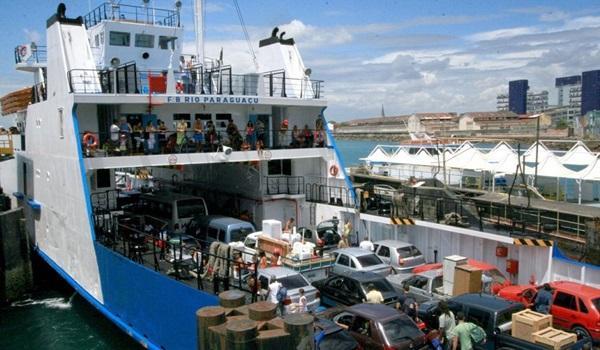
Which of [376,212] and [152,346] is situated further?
[376,212]

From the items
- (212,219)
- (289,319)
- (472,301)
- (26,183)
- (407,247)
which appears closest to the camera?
(289,319)

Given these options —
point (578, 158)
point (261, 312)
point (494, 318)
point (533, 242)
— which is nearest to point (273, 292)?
point (261, 312)

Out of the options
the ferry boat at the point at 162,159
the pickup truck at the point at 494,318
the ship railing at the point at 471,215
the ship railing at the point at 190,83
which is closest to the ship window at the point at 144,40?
the ferry boat at the point at 162,159

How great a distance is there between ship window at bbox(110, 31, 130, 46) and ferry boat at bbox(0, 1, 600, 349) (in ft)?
0.12

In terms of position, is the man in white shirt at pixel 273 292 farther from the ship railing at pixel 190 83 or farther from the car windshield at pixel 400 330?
the ship railing at pixel 190 83

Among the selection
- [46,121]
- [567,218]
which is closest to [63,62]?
[46,121]

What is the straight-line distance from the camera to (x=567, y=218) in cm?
1802

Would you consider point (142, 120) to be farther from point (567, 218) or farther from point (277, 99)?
point (567, 218)

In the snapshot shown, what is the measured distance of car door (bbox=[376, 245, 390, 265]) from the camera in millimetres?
14500

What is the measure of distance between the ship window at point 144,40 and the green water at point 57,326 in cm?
915

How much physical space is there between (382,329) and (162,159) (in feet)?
27.4

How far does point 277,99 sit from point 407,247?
234 inches

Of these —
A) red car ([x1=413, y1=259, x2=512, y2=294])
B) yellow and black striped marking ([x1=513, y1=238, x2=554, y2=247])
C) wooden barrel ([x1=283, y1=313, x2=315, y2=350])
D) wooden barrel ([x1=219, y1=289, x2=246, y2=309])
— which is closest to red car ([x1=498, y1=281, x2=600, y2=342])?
yellow and black striped marking ([x1=513, y1=238, x2=554, y2=247])

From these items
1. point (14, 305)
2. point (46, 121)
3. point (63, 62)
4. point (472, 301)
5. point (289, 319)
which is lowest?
point (14, 305)
